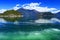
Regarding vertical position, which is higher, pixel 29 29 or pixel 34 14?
pixel 34 14

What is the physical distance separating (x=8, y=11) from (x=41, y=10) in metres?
1.10

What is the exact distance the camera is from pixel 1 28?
4.66 m

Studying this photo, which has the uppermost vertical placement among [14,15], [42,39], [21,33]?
[14,15]

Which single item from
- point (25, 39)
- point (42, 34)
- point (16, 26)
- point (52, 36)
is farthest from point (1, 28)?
point (52, 36)

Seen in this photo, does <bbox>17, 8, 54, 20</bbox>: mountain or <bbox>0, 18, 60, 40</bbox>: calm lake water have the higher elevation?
<bbox>17, 8, 54, 20</bbox>: mountain

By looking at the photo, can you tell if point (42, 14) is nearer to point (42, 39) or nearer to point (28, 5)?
point (28, 5)

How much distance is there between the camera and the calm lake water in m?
4.50

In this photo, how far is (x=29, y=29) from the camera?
15.4 feet

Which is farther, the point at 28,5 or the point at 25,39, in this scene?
the point at 28,5

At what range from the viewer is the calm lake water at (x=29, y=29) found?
14.8 feet

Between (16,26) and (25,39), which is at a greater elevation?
(16,26)

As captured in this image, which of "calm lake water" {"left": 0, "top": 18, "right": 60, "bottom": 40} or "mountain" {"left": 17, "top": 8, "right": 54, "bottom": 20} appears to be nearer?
"calm lake water" {"left": 0, "top": 18, "right": 60, "bottom": 40}

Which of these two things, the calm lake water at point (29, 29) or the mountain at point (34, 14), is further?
the mountain at point (34, 14)

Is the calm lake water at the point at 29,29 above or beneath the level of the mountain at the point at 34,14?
beneath
